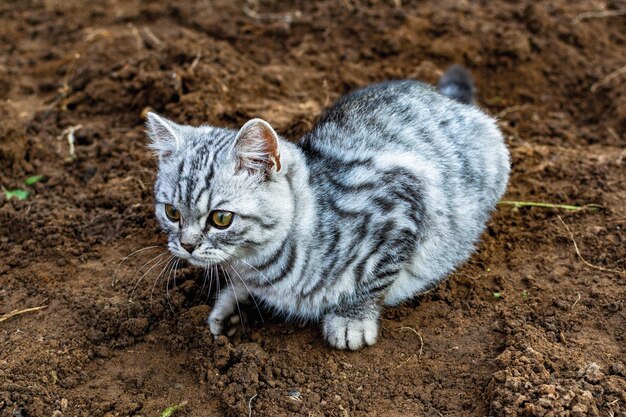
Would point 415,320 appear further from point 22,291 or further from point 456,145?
point 22,291

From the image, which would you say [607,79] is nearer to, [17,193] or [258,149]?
[258,149]

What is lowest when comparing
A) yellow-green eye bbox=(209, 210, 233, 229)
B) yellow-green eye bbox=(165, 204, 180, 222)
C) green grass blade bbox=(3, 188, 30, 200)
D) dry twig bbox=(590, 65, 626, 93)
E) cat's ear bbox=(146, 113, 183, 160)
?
green grass blade bbox=(3, 188, 30, 200)

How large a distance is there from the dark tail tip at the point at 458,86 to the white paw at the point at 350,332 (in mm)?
2064

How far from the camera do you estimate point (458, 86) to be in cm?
522

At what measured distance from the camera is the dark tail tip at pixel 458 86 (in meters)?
5.18

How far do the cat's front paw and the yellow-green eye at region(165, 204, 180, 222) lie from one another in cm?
66

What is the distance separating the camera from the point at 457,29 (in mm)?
6438

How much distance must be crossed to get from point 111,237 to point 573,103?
398 centimetres

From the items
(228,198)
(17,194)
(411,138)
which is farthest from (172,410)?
(17,194)

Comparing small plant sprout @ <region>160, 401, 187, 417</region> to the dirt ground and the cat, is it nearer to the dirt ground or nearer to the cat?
the dirt ground

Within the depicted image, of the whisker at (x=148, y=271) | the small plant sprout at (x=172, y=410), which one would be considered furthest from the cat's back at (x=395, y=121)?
the small plant sprout at (x=172, y=410)

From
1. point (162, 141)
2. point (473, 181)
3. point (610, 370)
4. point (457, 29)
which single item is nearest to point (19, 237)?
point (162, 141)

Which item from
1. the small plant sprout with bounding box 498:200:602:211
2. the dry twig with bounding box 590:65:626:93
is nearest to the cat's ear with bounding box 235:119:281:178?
the small plant sprout with bounding box 498:200:602:211

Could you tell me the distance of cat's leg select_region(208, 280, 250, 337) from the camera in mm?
3957
